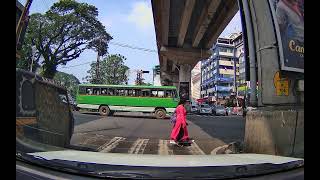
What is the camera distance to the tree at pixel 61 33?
2119mm

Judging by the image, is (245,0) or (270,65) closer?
(245,0)

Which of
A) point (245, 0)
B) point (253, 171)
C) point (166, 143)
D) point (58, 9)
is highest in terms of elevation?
point (245, 0)

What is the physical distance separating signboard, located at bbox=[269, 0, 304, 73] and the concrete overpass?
57 centimetres

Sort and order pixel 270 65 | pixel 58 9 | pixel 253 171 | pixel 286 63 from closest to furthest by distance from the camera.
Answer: pixel 58 9
pixel 253 171
pixel 286 63
pixel 270 65

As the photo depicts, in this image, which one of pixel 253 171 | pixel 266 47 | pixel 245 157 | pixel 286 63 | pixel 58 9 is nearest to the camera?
pixel 58 9

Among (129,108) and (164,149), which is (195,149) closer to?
(164,149)

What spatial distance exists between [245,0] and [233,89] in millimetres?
784

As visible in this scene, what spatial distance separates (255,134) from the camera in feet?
8.61

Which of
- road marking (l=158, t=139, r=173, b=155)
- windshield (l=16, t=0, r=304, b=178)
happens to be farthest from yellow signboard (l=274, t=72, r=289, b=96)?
road marking (l=158, t=139, r=173, b=155)

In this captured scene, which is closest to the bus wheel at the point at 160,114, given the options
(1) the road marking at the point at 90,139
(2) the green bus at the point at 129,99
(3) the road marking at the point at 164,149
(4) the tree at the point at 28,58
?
(2) the green bus at the point at 129,99

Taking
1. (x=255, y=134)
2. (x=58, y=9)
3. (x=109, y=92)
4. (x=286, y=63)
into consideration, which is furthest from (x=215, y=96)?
(x=58, y=9)

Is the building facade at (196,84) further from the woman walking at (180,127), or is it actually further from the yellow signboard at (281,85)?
the yellow signboard at (281,85)

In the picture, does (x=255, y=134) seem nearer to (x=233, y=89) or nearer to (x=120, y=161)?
(x=233, y=89)
